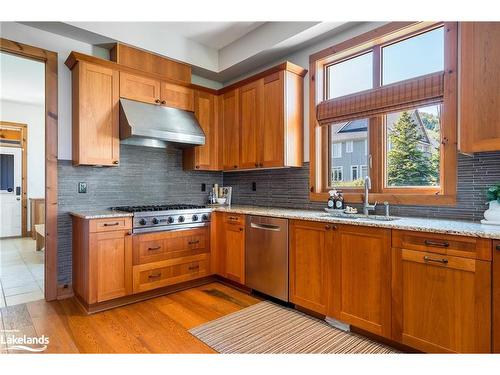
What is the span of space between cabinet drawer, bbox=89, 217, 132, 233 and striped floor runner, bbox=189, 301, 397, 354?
1181 millimetres

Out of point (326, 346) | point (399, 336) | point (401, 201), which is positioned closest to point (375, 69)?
point (401, 201)

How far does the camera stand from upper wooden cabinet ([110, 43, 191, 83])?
3.14m

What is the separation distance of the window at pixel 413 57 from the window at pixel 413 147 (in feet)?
1.09

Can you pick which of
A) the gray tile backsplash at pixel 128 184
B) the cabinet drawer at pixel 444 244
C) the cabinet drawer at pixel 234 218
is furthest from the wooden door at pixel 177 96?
the cabinet drawer at pixel 444 244

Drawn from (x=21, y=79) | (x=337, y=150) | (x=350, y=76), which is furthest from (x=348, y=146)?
(x=21, y=79)

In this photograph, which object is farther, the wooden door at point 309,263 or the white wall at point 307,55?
the white wall at point 307,55

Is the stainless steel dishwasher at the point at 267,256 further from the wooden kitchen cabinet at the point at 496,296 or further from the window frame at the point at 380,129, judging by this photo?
the wooden kitchen cabinet at the point at 496,296

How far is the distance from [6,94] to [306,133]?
596 cm

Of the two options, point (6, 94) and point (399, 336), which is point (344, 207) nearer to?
point (399, 336)

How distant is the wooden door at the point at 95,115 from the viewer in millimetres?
2857

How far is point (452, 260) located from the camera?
5.68 feet

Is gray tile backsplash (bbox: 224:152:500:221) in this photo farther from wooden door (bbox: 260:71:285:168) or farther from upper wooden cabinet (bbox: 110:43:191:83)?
upper wooden cabinet (bbox: 110:43:191:83)

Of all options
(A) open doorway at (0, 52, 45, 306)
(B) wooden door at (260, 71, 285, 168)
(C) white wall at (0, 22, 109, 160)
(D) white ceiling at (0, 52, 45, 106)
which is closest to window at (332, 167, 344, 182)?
(B) wooden door at (260, 71, 285, 168)
